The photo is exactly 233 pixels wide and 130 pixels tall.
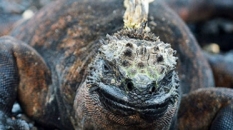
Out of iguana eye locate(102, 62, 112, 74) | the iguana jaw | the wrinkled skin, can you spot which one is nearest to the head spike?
the wrinkled skin

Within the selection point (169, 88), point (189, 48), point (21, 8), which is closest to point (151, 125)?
point (169, 88)

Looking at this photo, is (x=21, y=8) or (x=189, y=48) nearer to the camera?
(x=189, y=48)

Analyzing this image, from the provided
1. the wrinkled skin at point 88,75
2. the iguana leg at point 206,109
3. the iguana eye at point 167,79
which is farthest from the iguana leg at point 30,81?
the iguana eye at point 167,79

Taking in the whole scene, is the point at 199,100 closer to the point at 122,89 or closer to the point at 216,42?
the point at 122,89

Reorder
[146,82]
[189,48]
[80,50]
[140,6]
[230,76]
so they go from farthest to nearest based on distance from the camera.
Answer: [230,76] → [189,48] → [80,50] → [140,6] → [146,82]

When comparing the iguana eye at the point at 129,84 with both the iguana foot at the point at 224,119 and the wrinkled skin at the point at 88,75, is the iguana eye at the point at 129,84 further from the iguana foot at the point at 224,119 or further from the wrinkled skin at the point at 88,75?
the iguana foot at the point at 224,119

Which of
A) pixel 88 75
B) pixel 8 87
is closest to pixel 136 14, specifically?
pixel 88 75

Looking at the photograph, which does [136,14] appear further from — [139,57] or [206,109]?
[206,109]
